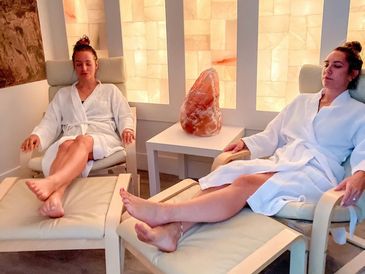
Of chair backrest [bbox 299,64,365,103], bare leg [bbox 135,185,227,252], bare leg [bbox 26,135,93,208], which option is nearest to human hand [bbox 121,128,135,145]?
bare leg [bbox 26,135,93,208]

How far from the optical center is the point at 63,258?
191cm

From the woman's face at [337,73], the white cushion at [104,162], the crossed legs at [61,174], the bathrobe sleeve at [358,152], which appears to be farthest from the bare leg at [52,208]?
the woman's face at [337,73]

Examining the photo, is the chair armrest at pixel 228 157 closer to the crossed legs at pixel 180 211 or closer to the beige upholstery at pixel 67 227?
the crossed legs at pixel 180 211

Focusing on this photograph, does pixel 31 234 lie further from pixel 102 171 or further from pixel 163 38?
pixel 163 38

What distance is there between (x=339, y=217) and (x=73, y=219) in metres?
1.12

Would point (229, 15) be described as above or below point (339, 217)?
above

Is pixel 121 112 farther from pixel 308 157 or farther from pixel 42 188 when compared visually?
pixel 308 157

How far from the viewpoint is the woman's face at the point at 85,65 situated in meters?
2.41

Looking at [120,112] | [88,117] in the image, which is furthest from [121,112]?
[88,117]

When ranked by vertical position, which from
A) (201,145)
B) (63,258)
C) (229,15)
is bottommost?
(63,258)

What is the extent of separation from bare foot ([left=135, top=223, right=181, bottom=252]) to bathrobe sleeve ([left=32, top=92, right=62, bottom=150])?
1197mm

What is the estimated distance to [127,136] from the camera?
88.3 inches

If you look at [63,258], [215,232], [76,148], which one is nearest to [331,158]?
[215,232]

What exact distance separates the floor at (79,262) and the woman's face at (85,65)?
1.17 meters
